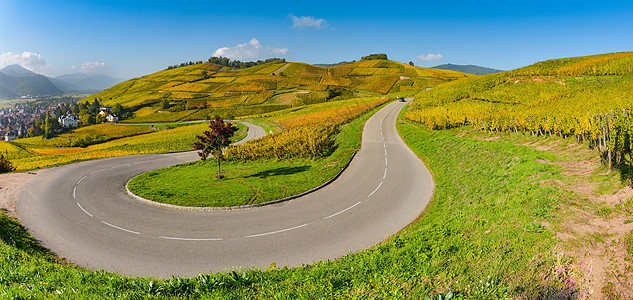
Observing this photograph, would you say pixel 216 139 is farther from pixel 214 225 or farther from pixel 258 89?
pixel 258 89

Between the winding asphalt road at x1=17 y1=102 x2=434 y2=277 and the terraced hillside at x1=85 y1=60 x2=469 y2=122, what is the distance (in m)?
78.0

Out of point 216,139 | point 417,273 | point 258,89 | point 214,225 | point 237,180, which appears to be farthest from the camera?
point 258,89

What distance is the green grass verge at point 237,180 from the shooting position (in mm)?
17672

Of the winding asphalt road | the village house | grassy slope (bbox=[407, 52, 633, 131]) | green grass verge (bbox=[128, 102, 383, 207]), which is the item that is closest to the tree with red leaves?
green grass verge (bbox=[128, 102, 383, 207])

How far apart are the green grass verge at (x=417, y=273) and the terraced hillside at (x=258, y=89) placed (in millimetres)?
89829

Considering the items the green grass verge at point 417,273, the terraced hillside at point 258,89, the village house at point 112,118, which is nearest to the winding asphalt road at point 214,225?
the green grass verge at point 417,273

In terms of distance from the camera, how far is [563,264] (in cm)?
681

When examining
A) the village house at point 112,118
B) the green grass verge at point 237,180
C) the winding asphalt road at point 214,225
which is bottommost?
the winding asphalt road at point 214,225

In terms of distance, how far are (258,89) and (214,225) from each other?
124280mm

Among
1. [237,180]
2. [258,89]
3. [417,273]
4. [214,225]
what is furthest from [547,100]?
[258,89]

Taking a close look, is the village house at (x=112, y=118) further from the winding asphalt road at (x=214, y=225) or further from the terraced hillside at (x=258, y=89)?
the winding asphalt road at (x=214, y=225)

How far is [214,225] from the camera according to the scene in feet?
46.9

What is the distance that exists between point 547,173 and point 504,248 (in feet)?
24.9

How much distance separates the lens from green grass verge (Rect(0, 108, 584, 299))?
6.19 meters
